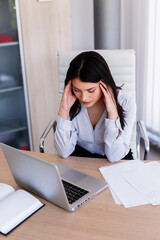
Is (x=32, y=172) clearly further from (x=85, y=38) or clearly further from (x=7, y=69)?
(x=85, y=38)

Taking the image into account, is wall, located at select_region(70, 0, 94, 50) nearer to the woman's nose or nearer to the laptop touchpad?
the woman's nose

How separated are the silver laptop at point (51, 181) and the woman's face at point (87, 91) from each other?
379 mm

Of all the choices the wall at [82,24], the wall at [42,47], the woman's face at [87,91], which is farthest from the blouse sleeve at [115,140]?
the wall at [82,24]

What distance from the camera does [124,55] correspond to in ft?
5.91

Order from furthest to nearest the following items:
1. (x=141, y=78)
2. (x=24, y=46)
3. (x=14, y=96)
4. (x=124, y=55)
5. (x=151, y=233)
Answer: (x=141, y=78) → (x=14, y=96) → (x=24, y=46) → (x=124, y=55) → (x=151, y=233)

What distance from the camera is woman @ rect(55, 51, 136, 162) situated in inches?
56.7

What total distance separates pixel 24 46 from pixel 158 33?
1.16 m

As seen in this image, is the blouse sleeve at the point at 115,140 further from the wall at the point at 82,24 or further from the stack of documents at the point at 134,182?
the wall at the point at 82,24

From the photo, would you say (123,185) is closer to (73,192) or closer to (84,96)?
(73,192)

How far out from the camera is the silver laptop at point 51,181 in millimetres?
986

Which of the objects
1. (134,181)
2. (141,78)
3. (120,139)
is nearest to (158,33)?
(141,78)

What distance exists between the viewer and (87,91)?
4.77ft

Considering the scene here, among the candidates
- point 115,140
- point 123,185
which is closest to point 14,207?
point 123,185

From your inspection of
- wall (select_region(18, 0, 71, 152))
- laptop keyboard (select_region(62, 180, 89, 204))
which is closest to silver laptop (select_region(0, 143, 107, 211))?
laptop keyboard (select_region(62, 180, 89, 204))
